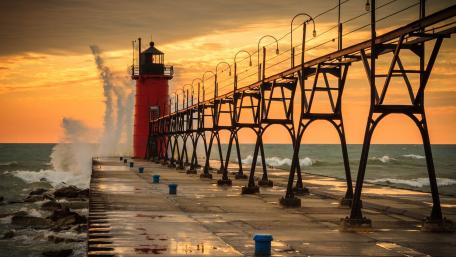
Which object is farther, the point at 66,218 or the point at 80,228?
the point at 66,218

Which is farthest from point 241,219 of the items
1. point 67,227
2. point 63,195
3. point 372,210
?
point 63,195

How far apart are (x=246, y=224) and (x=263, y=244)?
529 centimetres

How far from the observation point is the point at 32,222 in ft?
106

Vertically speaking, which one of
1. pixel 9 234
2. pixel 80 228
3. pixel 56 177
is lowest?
pixel 9 234

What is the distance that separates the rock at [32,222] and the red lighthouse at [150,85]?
122 feet

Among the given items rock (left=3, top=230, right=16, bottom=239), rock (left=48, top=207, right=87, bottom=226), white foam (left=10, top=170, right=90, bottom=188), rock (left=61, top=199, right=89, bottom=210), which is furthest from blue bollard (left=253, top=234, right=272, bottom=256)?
white foam (left=10, top=170, right=90, bottom=188)

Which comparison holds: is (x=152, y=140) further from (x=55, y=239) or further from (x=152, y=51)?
(x=55, y=239)

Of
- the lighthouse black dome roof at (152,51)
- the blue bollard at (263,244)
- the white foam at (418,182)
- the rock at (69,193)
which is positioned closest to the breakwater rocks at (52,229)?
the rock at (69,193)

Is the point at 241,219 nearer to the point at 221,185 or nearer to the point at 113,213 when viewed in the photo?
the point at 113,213

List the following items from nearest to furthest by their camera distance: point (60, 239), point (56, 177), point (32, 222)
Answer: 1. point (60, 239)
2. point (32, 222)
3. point (56, 177)

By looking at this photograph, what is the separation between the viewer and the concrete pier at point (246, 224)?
1446 centimetres

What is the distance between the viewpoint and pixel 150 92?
72.7 metres

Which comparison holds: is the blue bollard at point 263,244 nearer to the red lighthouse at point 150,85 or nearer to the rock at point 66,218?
the rock at point 66,218

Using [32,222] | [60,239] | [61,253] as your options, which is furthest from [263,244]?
[32,222]
